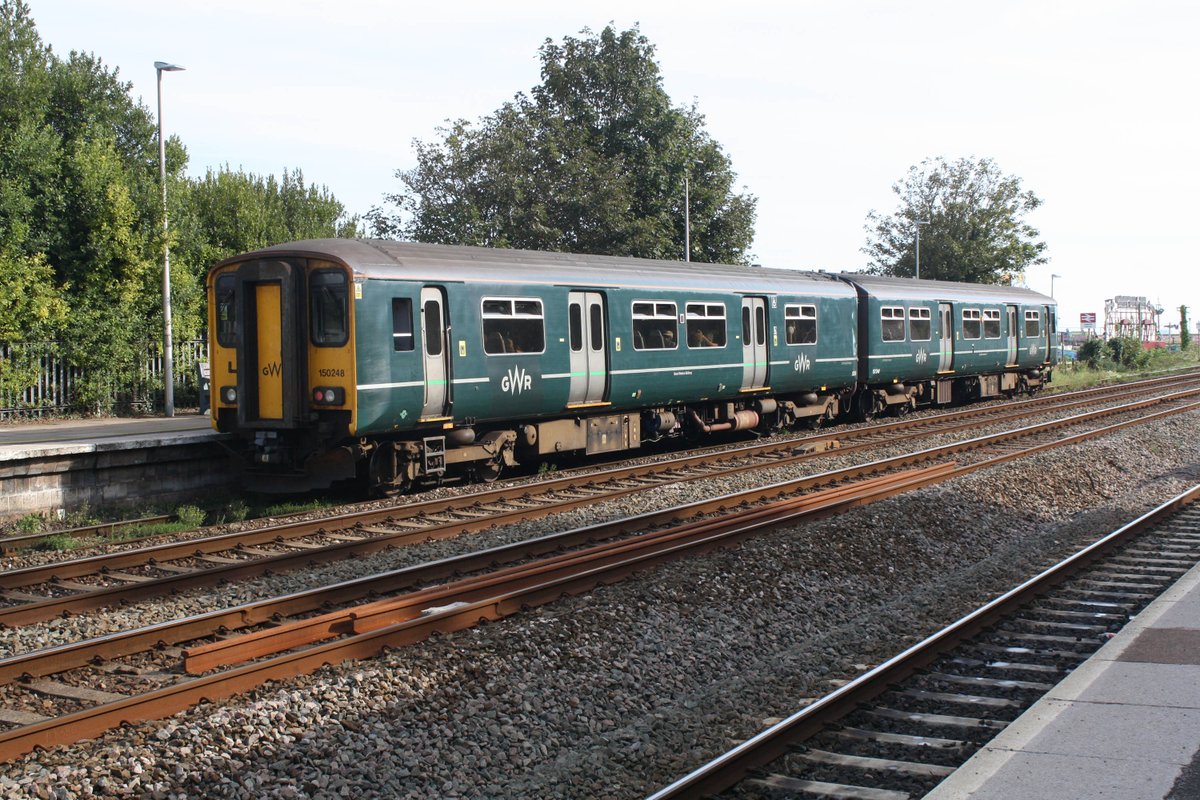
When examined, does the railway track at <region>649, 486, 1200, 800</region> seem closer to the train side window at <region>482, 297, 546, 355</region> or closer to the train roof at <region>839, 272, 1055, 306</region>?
the train side window at <region>482, 297, 546, 355</region>

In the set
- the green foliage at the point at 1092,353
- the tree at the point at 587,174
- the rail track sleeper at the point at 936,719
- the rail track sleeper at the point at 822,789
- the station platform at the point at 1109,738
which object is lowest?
the rail track sleeper at the point at 822,789

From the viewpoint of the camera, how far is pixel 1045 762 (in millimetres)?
5578

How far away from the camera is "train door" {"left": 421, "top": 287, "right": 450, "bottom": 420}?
46.0 ft

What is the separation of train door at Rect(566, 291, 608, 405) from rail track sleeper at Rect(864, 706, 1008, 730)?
9.83 metres

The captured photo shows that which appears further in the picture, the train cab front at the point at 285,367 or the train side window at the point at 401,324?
the train side window at the point at 401,324

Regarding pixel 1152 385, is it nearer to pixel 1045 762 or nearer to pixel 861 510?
pixel 861 510

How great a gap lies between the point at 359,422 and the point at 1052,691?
8613mm

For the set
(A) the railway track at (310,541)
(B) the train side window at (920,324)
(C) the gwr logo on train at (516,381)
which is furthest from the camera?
(B) the train side window at (920,324)

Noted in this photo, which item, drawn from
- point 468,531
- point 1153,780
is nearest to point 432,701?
point 1153,780

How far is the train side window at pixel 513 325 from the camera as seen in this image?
14922 mm

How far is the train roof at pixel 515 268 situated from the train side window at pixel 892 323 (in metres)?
3.31

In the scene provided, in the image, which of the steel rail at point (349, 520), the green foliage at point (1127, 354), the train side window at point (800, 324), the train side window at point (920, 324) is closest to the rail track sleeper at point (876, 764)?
the steel rail at point (349, 520)

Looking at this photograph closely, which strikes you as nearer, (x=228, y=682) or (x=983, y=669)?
(x=228, y=682)

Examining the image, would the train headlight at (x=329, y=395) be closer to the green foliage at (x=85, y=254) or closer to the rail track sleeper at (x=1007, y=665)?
the rail track sleeper at (x=1007, y=665)
